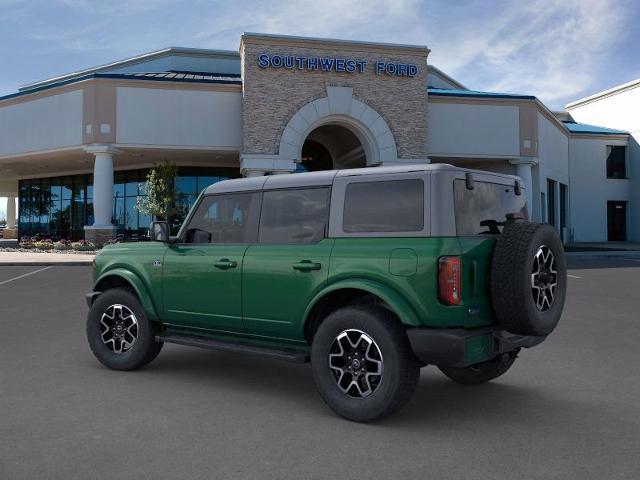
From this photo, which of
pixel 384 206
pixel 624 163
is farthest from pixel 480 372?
pixel 624 163

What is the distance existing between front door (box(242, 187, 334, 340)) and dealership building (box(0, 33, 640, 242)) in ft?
74.2

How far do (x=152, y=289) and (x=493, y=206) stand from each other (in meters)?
3.41

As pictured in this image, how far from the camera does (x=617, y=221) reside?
44000 mm

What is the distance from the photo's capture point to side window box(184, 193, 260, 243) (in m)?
5.44

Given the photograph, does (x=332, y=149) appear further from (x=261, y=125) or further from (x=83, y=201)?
(x=83, y=201)

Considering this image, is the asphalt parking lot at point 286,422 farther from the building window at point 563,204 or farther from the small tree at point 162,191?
the building window at point 563,204

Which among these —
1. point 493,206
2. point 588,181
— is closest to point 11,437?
point 493,206

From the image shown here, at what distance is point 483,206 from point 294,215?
5.27 feet

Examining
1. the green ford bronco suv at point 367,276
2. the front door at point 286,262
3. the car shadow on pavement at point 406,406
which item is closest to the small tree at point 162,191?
the car shadow on pavement at point 406,406

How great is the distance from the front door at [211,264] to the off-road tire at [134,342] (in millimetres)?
311

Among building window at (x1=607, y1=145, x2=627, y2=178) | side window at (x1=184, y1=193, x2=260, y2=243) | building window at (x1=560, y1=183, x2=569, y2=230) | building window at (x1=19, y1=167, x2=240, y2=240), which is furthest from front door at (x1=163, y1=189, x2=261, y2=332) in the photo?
building window at (x1=607, y1=145, x2=627, y2=178)

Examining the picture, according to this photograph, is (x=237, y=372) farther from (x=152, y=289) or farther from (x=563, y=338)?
(x=563, y=338)

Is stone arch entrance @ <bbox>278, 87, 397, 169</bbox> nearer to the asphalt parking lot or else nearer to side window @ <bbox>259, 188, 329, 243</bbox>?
the asphalt parking lot

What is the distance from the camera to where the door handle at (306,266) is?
188 inches
